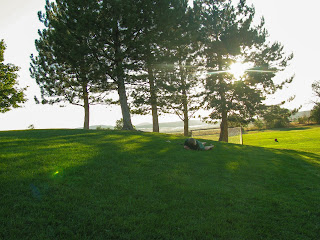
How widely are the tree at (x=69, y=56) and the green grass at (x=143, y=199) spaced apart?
1123 centimetres

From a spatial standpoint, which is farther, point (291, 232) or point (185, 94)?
point (185, 94)

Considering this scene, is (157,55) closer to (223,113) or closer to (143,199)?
(223,113)

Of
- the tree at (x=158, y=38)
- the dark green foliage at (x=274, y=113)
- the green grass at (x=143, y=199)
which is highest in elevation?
the tree at (x=158, y=38)

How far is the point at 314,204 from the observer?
5.47 m

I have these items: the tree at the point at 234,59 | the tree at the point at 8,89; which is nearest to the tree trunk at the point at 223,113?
the tree at the point at 234,59

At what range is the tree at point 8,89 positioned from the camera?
29891mm

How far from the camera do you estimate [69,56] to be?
1750 cm

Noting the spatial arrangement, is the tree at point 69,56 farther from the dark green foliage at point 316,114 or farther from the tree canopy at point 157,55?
the dark green foliage at point 316,114

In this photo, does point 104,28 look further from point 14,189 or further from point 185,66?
point 14,189

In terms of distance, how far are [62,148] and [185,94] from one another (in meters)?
17.1

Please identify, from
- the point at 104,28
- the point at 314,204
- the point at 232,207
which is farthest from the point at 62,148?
the point at 104,28

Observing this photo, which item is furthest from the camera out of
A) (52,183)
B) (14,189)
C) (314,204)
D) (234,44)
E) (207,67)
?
(207,67)

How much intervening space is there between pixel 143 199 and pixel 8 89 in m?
33.8

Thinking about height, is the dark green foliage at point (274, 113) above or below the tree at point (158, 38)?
below
